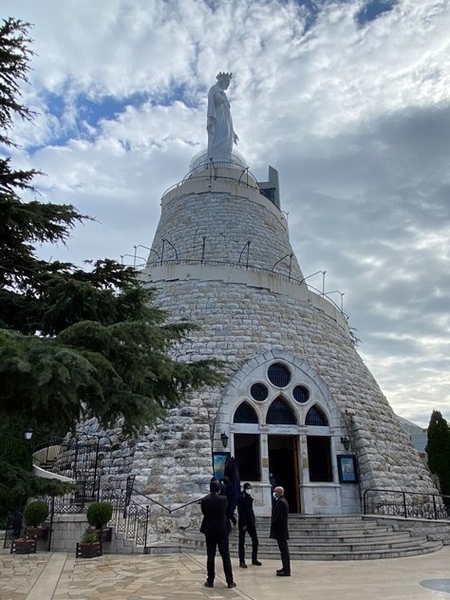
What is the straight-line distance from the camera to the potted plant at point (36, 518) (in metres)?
11.1

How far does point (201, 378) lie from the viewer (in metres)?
7.39

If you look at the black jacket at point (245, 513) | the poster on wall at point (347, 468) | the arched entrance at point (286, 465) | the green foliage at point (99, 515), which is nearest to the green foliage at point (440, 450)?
the poster on wall at point (347, 468)

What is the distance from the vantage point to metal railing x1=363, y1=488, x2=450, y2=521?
14391mm

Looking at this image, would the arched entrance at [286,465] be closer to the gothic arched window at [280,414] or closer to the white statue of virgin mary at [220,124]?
the gothic arched window at [280,414]

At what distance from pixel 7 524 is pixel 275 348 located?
9028mm

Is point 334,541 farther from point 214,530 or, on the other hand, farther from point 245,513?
point 214,530

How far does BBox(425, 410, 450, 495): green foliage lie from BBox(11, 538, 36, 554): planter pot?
1690cm

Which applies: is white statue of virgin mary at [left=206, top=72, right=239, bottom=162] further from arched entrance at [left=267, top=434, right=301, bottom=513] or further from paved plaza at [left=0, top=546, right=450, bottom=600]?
paved plaza at [left=0, top=546, right=450, bottom=600]

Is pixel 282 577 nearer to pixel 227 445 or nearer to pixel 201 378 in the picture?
pixel 201 378

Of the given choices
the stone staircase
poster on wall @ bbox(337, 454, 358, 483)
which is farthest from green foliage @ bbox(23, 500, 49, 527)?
poster on wall @ bbox(337, 454, 358, 483)

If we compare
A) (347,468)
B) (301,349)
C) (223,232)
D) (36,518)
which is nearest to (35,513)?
(36,518)

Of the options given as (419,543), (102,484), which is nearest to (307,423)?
(419,543)

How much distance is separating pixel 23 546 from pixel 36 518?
0.58 metres

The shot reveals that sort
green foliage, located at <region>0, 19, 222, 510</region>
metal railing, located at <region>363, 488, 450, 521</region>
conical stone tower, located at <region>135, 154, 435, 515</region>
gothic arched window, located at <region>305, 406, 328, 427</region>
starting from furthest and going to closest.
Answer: gothic arched window, located at <region>305, 406, 328, 427</region> < metal railing, located at <region>363, 488, 450, 521</region> < conical stone tower, located at <region>135, 154, 435, 515</region> < green foliage, located at <region>0, 19, 222, 510</region>
